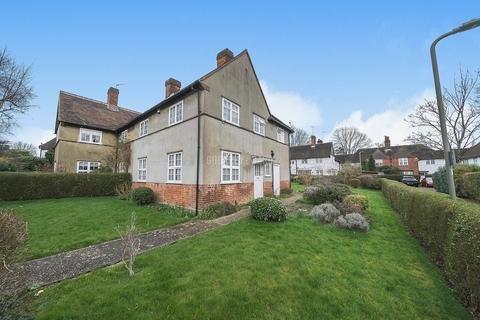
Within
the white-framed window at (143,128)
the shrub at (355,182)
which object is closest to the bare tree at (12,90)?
the white-framed window at (143,128)

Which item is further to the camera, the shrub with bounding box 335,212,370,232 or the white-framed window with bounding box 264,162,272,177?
the white-framed window with bounding box 264,162,272,177

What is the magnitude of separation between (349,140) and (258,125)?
57.7m

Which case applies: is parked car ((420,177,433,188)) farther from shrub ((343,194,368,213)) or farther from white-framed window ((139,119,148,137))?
white-framed window ((139,119,148,137))

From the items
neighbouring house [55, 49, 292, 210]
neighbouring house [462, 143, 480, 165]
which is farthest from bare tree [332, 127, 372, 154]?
neighbouring house [55, 49, 292, 210]

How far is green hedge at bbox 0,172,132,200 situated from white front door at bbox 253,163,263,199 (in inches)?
451

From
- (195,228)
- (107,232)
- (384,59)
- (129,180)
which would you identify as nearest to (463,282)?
(195,228)

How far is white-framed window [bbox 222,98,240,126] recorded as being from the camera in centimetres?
1244

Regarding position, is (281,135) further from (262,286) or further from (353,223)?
(262,286)

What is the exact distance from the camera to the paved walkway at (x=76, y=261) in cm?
362

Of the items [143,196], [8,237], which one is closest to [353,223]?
[8,237]

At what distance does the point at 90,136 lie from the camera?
2069cm

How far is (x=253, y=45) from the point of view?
15.5 meters

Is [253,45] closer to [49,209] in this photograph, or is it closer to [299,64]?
[299,64]

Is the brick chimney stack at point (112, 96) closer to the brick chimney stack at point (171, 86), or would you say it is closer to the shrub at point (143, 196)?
the brick chimney stack at point (171, 86)
